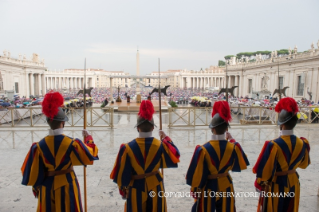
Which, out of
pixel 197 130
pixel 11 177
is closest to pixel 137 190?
pixel 11 177

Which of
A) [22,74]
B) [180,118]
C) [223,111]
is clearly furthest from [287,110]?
[22,74]

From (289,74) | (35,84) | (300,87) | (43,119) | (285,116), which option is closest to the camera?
(285,116)

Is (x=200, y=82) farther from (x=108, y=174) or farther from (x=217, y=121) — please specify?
(x=217, y=121)

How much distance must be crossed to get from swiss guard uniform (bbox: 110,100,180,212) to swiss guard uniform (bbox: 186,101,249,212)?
32cm

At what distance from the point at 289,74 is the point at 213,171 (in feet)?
→ 96.9

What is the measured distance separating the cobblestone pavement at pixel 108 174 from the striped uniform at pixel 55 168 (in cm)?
100

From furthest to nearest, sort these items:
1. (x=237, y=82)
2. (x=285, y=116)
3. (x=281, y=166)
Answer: (x=237, y=82) → (x=285, y=116) → (x=281, y=166)

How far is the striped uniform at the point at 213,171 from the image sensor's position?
249 centimetres

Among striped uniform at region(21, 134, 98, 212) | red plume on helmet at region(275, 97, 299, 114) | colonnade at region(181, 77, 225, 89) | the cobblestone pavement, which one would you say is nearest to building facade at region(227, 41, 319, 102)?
the cobblestone pavement

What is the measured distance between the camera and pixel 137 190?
99.6 inches

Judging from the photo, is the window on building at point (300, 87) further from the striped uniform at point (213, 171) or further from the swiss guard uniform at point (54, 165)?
the swiss guard uniform at point (54, 165)

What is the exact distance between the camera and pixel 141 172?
8.35ft

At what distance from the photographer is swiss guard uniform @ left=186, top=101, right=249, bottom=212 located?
249 centimetres

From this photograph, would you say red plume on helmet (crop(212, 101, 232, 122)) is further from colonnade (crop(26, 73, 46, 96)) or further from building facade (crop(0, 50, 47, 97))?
colonnade (crop(26, 73, 46, 96))
